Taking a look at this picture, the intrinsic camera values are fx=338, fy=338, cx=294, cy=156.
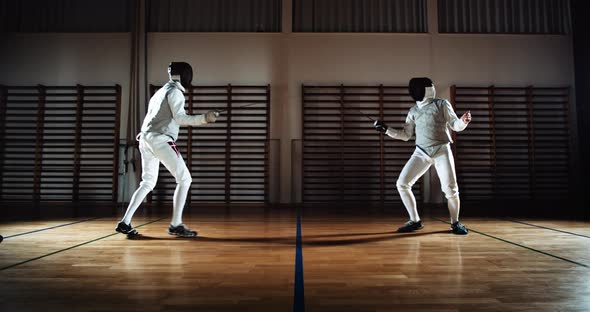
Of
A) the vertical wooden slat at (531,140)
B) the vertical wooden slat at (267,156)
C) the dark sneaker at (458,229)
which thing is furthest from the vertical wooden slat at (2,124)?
the vertical wooden slat at (531,140)

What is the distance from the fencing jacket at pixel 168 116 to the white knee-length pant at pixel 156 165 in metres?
0.06

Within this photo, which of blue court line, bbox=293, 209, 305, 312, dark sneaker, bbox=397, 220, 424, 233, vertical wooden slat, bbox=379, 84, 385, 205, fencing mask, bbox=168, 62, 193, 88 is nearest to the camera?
blue court line, bbox=293, 209, 305, 312

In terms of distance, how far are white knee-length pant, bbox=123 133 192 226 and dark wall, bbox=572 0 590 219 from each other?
5.88 metres

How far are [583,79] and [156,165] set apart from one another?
6.60 m

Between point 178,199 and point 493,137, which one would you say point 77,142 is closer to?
point 178,199

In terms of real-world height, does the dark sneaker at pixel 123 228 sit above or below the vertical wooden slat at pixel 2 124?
below

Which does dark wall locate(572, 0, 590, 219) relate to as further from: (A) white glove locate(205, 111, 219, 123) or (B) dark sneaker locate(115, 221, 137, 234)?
(B) dark sneaker locate(115, 221, 137, 234)

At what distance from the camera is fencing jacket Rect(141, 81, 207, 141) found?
2578 mm

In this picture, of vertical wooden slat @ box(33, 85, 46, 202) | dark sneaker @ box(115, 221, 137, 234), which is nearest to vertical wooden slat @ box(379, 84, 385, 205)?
dark sneaker @ box(115, 221, 137, 234)

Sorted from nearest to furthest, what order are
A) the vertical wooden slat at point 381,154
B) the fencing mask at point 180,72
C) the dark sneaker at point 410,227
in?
the fencing mask at point 180,72, the dark sneaker at point 410,227, the vertical wooden slat at point 381,154

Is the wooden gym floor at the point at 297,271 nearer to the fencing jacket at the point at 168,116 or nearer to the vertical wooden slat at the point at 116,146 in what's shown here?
the fencing jacket at the point at 168,116

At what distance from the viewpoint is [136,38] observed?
5.71 meters

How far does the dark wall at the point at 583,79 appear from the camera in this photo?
5.35m

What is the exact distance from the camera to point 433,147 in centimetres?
284
